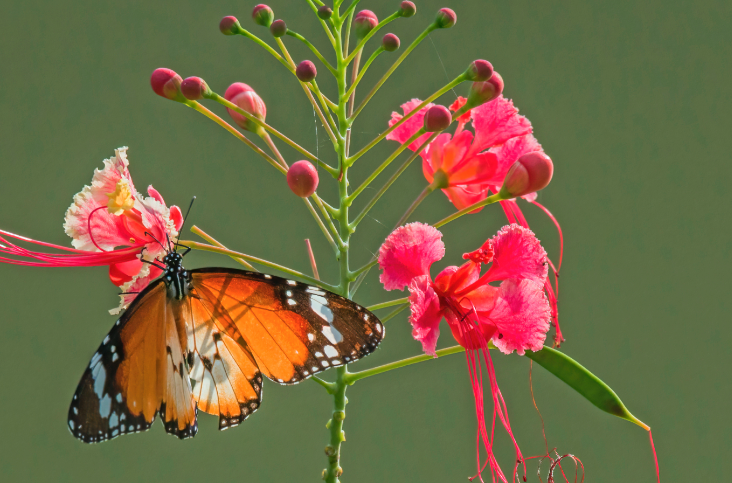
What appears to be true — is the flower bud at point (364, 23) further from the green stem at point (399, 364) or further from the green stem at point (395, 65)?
the green stem at point (399, 364)

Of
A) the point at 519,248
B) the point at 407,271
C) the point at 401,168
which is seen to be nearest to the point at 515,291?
the point at 519,248

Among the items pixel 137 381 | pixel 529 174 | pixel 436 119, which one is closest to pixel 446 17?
pixel 436 119

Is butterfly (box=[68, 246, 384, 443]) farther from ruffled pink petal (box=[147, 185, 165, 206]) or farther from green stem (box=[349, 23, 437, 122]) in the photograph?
green stem (box=[349, 23, 437, 122])

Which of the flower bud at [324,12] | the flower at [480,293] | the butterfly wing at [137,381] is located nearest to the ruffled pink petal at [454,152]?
the flower at [480,293]

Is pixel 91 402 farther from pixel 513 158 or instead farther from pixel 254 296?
pixel 513 158

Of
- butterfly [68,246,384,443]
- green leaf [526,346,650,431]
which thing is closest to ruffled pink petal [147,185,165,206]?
butterfly [68,246,384,443]
